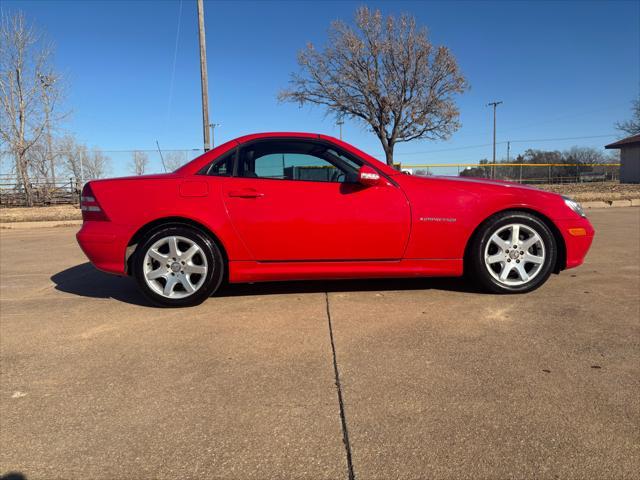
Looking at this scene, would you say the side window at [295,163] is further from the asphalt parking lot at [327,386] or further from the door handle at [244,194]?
the asphalt parking lot at [327,386]

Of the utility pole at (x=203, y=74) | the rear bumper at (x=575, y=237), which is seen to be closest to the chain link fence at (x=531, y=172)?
the utility pole at (x=203, y=74)

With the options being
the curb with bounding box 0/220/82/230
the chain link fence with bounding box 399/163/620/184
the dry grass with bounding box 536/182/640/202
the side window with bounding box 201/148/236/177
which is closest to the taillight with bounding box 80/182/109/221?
the side window with bounding box 201/148/236/177

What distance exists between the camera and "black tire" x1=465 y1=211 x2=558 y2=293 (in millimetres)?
3705

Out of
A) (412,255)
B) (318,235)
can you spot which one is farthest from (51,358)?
(412,255)

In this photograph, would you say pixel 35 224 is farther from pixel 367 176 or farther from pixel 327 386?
pixel 327 386

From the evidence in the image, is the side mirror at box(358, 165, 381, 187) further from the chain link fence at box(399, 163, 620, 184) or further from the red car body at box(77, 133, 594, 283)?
the chain link fence at box(399, 163, 620, 184)

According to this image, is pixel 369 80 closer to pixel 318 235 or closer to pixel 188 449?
pixel 318 235

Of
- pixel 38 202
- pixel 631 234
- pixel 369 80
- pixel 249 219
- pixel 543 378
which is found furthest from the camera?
pixel 369 80

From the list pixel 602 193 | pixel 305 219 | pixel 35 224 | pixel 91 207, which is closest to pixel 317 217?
pixel 305 219

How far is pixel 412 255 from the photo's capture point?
145 inches

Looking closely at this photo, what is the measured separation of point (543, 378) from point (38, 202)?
23.5 meters

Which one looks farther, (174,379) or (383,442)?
(174,379)

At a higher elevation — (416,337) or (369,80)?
(369,80)

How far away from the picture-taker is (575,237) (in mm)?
3775
